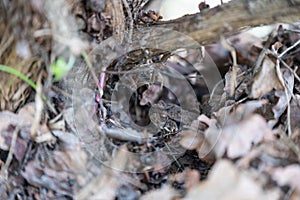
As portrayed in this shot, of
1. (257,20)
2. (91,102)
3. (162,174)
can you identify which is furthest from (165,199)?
(257,20)

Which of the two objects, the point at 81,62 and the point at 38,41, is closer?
the point at 38,41

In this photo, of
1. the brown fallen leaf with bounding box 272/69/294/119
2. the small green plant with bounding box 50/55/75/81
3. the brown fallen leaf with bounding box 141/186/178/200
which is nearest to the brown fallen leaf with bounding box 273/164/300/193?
the brown fallen leaf with bounding box 141/186/178/200

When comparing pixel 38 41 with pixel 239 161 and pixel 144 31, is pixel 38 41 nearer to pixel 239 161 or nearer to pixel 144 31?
pixel 144 31

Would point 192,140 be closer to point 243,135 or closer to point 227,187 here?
point 243,135

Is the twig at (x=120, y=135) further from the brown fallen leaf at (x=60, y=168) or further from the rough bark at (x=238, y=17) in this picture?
the rough bark at (x=238, y=17)

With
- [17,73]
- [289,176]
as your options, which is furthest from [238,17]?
[17,73]

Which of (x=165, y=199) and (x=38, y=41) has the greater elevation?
(x=38, y=41)

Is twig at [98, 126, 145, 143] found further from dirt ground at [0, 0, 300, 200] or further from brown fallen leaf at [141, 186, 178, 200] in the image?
brown fallen leaf at [141, 186, 178, 200]
